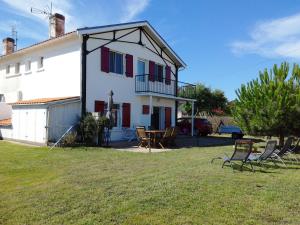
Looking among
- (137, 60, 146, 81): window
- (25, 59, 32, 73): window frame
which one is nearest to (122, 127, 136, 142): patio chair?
(137, 60, 146, 81): window

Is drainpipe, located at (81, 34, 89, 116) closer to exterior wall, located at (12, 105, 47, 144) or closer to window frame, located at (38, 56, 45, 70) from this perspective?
exterior wall, located at (12, 105, 47, 144)

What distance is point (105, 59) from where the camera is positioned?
19.8 meters

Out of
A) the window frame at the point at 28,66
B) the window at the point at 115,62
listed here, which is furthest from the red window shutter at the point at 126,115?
the window frame at the point at 28,66

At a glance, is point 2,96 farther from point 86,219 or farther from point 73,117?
point 86,219

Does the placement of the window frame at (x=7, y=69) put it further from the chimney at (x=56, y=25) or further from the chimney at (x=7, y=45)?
the chimney at (x=56, y=25)

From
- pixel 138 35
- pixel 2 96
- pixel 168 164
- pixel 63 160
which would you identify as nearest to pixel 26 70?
pixel 2 96

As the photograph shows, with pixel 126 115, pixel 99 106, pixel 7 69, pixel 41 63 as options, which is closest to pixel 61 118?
pixel 99 106

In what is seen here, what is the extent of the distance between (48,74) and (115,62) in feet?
13.0

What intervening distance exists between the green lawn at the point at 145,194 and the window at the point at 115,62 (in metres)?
10.9

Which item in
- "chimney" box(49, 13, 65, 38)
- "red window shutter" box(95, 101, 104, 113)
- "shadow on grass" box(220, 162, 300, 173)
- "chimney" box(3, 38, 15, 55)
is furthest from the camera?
"chimney" box(3, 38, 15, 55)

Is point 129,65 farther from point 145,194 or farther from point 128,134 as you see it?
point 145,194

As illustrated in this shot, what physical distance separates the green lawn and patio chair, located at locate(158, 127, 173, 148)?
6567mm

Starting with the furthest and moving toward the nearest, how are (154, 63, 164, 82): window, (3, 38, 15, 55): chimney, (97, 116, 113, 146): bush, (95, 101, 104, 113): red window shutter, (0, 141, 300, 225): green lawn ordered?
1. (3, 38, 15, 55): chimney
2. (154, 63, 164, 82): window
3. (95, 101, 104, 113): red window shutter
4. (97, 116, 113, 146): bush
5. (0, 141, 300, 225): green lawn

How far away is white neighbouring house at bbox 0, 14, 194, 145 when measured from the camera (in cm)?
1795
